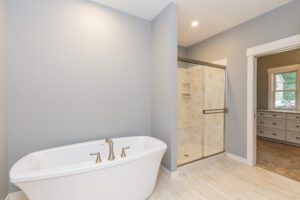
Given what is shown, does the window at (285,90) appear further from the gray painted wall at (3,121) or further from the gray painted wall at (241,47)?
the gray painted wall at (3,121)

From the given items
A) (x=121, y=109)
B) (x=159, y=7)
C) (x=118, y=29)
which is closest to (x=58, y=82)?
(x=121, y=109)

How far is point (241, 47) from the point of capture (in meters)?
2.75

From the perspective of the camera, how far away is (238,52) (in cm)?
280

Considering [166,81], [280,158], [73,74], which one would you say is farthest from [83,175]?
[280,158]

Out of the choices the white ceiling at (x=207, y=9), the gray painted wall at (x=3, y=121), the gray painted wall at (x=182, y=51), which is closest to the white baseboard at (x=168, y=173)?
the gray painted wall at (x=3, y=121)

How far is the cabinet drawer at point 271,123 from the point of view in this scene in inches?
149

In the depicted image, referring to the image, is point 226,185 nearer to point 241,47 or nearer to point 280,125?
point 241,47

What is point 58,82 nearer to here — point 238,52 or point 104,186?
point 104,186

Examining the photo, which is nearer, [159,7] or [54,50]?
[54,50]

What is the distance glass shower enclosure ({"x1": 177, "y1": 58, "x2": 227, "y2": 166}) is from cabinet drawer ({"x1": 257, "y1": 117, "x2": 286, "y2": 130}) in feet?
6.47

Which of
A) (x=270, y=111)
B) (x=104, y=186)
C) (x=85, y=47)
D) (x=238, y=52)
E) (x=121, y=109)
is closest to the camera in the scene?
(x=104, y=186)

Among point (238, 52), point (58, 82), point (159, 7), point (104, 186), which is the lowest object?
point (104, 186)

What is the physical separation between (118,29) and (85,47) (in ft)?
2.08

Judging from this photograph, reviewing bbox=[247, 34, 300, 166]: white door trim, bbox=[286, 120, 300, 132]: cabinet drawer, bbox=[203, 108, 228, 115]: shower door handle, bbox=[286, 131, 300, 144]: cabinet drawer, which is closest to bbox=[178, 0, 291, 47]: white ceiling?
bbox=[247, 34, 300, 166]: white door trim
